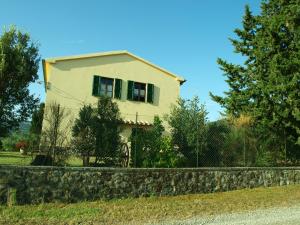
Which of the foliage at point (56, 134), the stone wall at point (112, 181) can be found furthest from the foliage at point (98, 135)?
the stone wall at point (112, 181)

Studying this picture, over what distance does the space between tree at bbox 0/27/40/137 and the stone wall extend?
10.1 meters

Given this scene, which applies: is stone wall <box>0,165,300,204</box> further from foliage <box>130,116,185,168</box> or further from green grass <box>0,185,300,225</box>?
foliage <box>130,116,185,168</box>

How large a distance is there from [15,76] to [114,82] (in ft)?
23.8

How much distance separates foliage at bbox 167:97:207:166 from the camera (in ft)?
45.2

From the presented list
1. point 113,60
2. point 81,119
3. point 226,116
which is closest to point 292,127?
point 226,116

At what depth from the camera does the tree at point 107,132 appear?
40.0 feet

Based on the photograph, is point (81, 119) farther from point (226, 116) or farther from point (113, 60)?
point (113, 60)

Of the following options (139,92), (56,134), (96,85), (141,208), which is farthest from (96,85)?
(141,208)

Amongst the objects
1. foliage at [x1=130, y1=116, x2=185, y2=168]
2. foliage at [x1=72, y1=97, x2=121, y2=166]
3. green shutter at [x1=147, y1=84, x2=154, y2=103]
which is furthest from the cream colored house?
foliage at [x1=72, y1=97, x2=121, y2=166]

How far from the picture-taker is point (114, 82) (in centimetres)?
2483

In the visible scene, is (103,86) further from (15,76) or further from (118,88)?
(15,76)

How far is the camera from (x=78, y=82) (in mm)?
23750

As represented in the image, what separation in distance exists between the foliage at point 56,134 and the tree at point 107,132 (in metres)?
1.12

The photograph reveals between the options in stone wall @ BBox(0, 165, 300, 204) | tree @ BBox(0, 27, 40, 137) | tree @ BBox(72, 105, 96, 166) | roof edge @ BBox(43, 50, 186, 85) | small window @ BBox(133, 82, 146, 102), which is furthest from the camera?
small window @ BBox(133, 82, 146, 102)
